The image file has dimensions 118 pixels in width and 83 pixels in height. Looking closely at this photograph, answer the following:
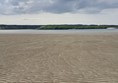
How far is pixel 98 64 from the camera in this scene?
10859 mm

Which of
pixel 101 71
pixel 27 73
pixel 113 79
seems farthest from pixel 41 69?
pixel 113 79

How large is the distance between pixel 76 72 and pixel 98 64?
2.10 metres

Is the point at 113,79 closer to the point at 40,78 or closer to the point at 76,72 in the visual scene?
the point at 76,72

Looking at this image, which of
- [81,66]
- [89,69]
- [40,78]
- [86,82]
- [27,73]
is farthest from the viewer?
[81,66]

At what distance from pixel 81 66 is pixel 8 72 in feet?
9.81

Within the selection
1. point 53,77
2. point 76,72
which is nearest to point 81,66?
point 76,72

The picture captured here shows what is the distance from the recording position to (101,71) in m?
9.28

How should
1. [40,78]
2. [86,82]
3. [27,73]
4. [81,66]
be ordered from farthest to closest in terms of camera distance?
[81,66] → [27,73] → [40,78] → [86,82]

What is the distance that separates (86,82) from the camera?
7.59 m

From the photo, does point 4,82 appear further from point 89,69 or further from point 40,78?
point 89,69

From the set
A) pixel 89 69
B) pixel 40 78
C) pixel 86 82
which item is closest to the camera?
pixel 86 82

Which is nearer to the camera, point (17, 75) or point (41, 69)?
point (17, 75)

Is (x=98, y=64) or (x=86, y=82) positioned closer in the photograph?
(x=86, y=82)

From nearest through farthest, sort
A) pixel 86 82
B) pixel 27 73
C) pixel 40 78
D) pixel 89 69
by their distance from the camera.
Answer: pixel 86 82
pixel 40 78
pixel 27 73
pixel 89 69
